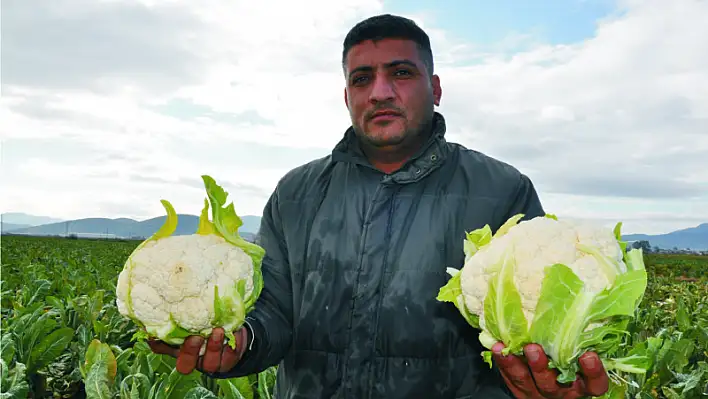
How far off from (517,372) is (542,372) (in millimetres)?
85

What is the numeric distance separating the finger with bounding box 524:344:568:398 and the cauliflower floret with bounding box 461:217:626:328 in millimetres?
108

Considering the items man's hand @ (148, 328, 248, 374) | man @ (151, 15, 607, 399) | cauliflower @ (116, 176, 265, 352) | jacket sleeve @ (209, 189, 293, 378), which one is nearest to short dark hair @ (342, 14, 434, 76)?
man @ (151, 15, 607, 399)

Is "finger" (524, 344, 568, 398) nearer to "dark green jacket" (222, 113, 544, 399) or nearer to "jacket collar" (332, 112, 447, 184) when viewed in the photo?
"dark green jacket" (222, 113, 544, 399)

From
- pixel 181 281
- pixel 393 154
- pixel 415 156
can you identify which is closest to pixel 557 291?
pixel 415 156

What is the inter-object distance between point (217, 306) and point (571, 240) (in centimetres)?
136

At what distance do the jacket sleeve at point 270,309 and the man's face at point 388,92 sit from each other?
660 mm

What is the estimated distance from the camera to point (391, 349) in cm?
259

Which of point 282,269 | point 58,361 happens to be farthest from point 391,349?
point 58,361

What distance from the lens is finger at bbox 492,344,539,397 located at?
2.06 meters

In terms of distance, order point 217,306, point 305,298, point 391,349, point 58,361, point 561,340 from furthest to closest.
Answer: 1. point 58,361
2. point 305,298
3. point 391,349
4. point 217,306
5. point 561,340

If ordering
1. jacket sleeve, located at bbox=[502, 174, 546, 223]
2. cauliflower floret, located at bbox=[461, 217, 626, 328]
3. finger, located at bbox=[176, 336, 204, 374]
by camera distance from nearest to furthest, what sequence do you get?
cauliflower floret, located at bbox=[461, 217, 626, 328] < finger, located at bbox=[176, 336, 204, 374] < jacket sleeve, located at bbox=[502, 174, 546, 223]

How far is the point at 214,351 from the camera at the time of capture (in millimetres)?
2395

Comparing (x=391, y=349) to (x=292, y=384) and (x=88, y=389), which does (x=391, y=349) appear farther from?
(x=88, y=389)

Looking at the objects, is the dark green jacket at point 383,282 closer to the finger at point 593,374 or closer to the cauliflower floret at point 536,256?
the cauliflower floret at point 536,256
